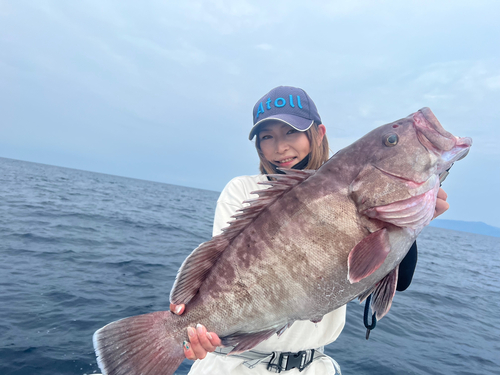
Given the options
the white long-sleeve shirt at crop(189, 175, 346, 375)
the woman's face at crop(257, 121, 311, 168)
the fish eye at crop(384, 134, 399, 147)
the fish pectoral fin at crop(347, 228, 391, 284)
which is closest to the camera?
the fish pectoral fin at crop(347, 228, 391, 284)

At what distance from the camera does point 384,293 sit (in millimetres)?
1924

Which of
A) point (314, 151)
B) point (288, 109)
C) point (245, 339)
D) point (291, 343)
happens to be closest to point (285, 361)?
point (291, 343)

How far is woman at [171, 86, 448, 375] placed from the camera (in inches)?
108

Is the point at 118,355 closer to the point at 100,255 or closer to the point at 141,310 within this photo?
the point at 141,310

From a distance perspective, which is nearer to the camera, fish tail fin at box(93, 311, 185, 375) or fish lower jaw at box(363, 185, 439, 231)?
fish lower jaw at box(363, 185, 439, 231)

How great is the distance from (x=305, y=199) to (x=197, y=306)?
1.08 metres

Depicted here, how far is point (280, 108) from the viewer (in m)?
3.04

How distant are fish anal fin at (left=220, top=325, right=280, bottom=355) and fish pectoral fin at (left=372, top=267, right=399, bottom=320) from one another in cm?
67

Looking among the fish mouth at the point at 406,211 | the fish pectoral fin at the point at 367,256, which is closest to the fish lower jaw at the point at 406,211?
the fish mouth at the point at 406,211

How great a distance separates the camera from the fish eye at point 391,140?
1811 mm

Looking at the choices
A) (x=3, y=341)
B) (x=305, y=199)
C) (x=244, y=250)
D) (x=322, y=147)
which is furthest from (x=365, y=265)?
(x=3, y=341)

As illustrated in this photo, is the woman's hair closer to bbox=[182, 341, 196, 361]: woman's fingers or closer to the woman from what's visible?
the woman

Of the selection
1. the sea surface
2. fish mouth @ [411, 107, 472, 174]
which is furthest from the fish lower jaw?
the sea surface

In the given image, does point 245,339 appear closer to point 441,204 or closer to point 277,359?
point 277,359
